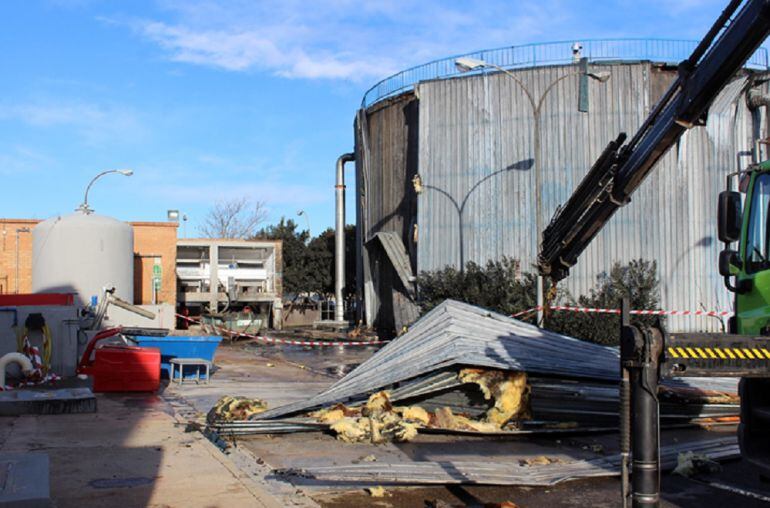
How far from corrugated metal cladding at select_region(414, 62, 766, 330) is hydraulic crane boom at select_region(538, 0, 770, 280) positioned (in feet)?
43.1

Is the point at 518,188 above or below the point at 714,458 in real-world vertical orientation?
above

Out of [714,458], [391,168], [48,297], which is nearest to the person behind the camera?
[714,458]

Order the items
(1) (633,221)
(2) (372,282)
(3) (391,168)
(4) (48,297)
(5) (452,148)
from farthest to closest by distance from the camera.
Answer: (2) (372,282)
(3) (391,168)
(5) (452,148)
(1) (633,221)
(4) (48,297)

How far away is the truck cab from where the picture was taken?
254 inches

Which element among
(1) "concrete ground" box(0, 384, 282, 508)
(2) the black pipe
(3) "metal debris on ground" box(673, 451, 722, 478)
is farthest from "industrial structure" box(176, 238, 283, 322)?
(2) the black pipe

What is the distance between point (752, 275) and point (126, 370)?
11.3m

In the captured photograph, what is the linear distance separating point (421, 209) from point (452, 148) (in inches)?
107

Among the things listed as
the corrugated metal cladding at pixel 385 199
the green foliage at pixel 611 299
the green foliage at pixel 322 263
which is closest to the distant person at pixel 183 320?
the corrugated metal cladding at pixel 385 199

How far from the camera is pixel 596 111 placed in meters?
28.6

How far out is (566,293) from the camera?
27688 millimetres

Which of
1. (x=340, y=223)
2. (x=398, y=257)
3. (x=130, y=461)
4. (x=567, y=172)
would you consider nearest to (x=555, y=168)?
(x=567, y=172)

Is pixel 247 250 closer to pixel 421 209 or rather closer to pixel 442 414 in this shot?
pixel 421 209

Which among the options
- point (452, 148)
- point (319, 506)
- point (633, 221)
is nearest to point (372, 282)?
point (452, 148)

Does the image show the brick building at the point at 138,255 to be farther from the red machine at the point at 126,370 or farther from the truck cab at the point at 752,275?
the truck cab at the point at 752,275
